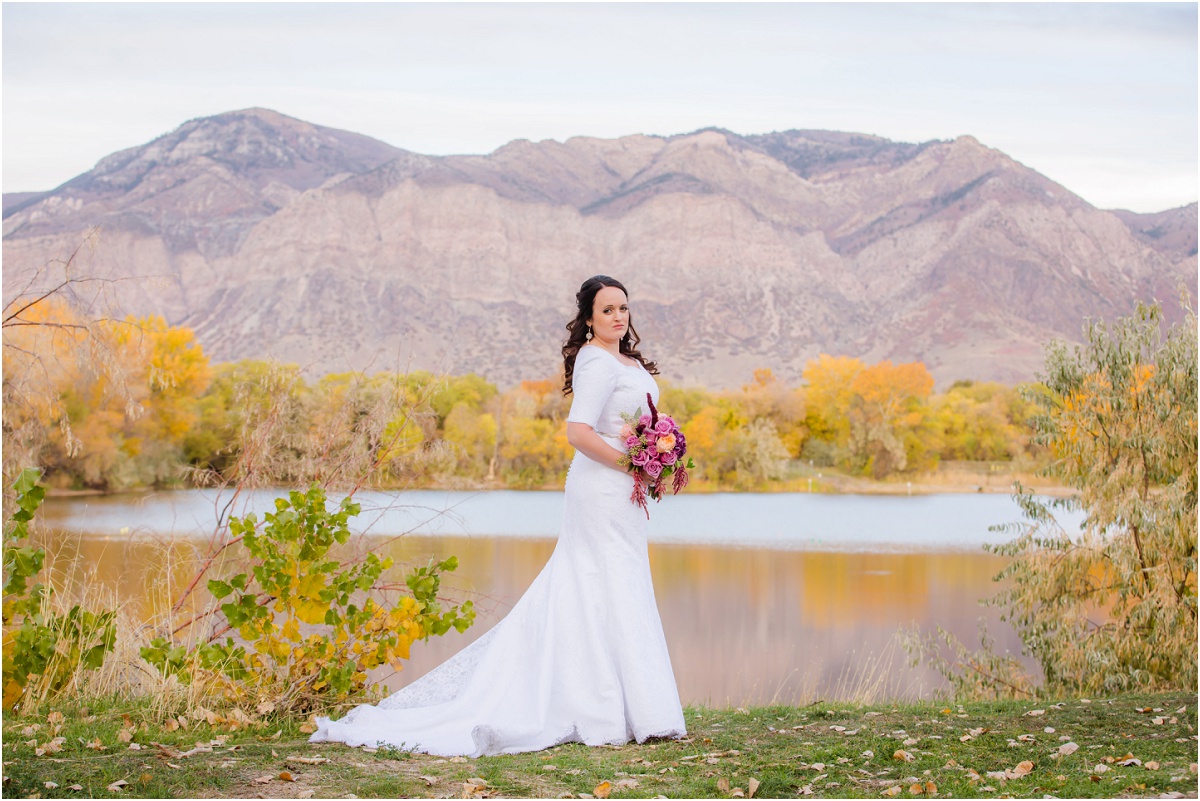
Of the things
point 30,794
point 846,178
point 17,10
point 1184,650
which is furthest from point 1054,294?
point 30,794

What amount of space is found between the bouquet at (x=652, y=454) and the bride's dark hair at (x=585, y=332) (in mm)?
323

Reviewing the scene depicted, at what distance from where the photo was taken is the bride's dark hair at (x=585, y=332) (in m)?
5.00

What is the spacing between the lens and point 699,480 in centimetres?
4112

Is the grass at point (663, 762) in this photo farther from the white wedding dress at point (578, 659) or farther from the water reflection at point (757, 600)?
the water reflection at point (757, 600)

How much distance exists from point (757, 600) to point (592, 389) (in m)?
12.7

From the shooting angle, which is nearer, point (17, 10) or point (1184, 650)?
point (1184, 650)

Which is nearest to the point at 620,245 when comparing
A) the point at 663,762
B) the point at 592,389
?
the point at 592,389

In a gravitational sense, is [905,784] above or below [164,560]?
below

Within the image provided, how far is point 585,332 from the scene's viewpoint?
5.15 m

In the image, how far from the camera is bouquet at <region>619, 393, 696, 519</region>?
477 centimetres

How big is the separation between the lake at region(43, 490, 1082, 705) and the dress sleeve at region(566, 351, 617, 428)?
4.30ft

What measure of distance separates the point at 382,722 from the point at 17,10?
76.8m

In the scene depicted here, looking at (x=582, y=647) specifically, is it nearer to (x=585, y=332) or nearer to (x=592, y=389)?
(x=592, y=389)

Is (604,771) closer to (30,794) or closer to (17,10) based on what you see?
(30,794)
